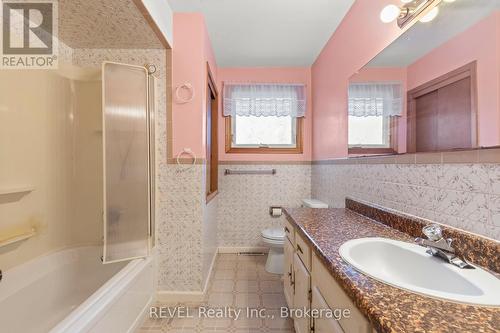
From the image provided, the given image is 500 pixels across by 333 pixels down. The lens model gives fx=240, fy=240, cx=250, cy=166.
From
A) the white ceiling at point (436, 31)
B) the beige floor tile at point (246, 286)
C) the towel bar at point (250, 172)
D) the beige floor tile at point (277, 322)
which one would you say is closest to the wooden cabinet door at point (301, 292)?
the beige floor tile at point (277, 322)

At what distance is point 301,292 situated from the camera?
1328 millimetres

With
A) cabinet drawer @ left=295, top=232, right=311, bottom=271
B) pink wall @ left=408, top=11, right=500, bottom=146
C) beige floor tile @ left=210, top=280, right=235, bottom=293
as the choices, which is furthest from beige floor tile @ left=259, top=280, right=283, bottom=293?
pink wall @ left=408, top=11, right=500, bottom=146

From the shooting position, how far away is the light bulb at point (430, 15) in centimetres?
110

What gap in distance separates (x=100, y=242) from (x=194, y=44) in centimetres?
182

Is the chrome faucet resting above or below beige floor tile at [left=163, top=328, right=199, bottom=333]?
above

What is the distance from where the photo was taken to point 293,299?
1.53 m

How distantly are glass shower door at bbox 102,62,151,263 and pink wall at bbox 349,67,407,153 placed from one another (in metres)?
1.62

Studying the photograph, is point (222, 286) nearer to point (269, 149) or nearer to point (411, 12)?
point (269, 149)

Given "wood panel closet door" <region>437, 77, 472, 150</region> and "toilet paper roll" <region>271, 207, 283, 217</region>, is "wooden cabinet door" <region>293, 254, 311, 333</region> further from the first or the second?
"toilet paper roll" <region>271, 207, 283, 217</region>

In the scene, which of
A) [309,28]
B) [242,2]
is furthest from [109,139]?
[309,28]

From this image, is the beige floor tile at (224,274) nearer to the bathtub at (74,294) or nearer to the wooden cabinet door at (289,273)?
the bathtub at (74,294)

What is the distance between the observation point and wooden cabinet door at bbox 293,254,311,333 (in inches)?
47.4

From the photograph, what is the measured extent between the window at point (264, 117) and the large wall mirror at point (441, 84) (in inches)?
55.9

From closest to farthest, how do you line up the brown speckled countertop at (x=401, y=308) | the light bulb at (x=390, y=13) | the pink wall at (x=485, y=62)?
1. the brown speckled countertop at (x=401, y=308)
2. the pink wall at (x=485, y=62)
3. the light bulb at (x=390, y=13)
